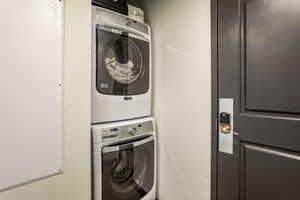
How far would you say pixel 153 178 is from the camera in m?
1.86

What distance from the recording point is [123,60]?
5.49 ft

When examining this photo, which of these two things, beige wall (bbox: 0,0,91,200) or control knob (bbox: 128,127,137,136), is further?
control knob (bbox: 128,127,137,136)

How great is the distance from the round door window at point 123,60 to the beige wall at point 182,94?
274 millimetres

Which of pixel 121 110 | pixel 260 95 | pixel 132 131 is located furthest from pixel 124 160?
pixel 260 95

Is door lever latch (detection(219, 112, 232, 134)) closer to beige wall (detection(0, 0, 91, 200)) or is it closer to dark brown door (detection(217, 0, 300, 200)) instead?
dark brown door (detection(217, 0, 300, 200))

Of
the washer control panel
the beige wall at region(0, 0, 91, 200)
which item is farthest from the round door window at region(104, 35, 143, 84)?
the washer control panel

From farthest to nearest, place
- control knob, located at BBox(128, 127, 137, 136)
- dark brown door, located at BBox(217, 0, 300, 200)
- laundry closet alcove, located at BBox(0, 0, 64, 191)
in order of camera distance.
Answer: control knob, located at BBox(128, 127, 137, 136) → dark brown door, located at BBox(217, 0, 300, 200) → laundry closet alcove, located at BBox(0, 0, 64, 191)

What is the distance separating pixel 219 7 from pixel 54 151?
1467 mm

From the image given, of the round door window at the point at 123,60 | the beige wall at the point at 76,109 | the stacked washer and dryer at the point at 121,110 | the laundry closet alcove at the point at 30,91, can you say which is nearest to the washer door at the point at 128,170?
the stacked washer and dryer at the point at 121,110

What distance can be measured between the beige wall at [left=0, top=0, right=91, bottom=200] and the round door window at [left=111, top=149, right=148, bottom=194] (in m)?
0.28

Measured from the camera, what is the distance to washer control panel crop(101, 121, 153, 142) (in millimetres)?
1438

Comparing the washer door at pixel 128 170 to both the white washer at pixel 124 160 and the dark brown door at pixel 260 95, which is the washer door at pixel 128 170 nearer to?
the white washer at pixel 124 160

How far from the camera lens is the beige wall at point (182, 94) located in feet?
5.24

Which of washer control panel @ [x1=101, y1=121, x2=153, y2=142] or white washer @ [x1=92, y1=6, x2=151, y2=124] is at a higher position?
white washer @ [x1=92, y1=6, x2=151, y2=124]
